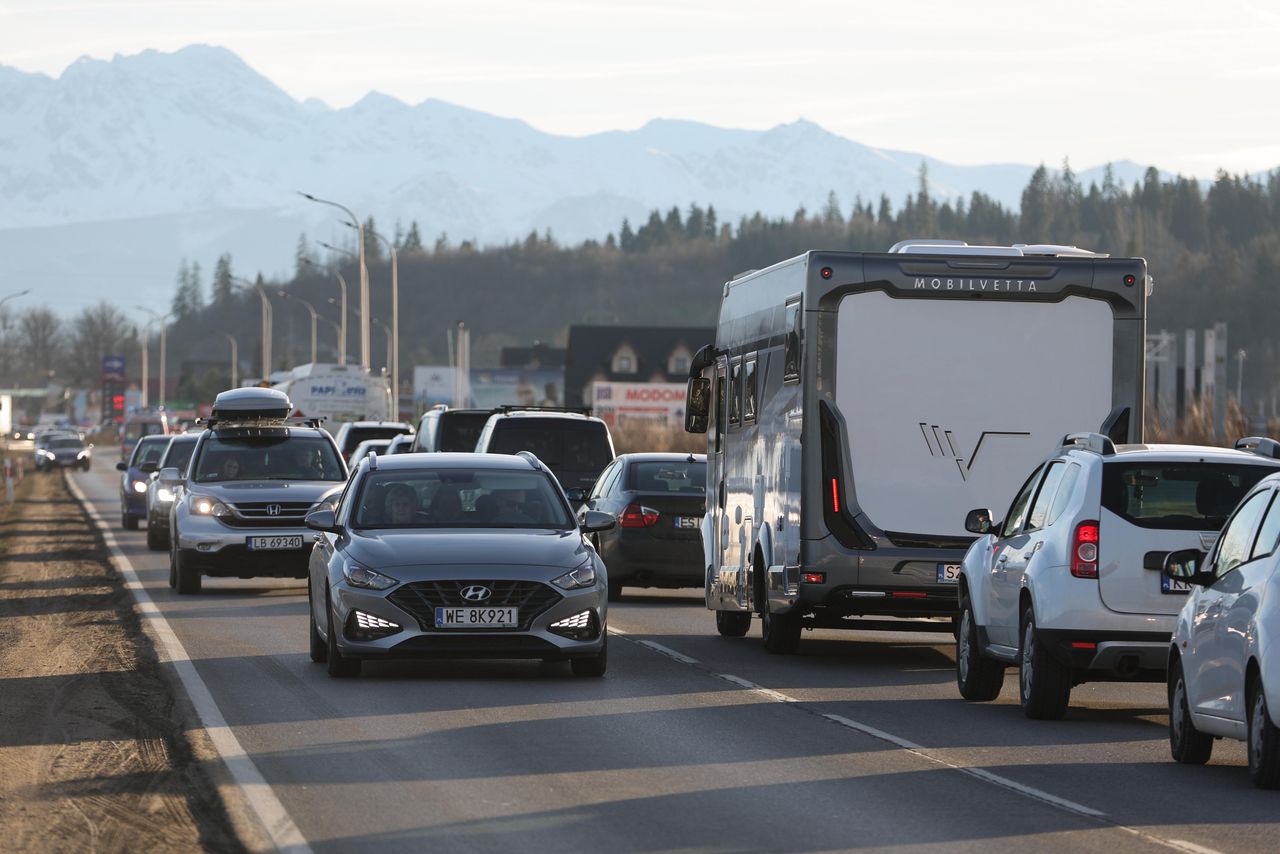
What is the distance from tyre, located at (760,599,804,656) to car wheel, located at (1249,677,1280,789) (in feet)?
22.6

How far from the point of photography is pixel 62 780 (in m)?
10.2

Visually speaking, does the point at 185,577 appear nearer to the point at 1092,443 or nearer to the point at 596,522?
the point at 596,522

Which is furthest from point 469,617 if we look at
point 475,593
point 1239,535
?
point 1239,535

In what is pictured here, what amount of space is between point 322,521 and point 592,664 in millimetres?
2220

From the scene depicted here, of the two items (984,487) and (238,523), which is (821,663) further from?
(238,523)

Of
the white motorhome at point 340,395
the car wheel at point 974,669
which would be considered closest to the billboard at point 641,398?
the white motorhome at point 340,395

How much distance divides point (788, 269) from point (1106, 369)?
2464mm

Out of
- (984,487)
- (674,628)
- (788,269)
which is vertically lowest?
(674,628)

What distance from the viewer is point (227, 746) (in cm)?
1138

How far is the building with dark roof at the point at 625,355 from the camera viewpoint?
157m

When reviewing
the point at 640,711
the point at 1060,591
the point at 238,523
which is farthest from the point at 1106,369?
the point at 238,523

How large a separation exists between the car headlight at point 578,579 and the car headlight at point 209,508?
960 centimetres

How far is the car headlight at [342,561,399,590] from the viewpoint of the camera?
14.7 meters

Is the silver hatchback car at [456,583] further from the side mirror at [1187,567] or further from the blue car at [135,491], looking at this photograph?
the blue car at [135,491]
